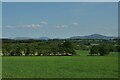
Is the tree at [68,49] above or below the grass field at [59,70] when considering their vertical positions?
above

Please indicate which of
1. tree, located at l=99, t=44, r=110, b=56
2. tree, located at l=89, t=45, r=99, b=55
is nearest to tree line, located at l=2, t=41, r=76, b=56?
tree, located at l=89, t=45, r=99, b=55

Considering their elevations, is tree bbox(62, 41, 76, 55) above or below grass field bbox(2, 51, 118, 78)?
above

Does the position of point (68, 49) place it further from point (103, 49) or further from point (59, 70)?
point (59, 70)

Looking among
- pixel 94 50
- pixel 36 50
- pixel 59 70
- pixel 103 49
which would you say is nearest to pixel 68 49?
pixel 94 50

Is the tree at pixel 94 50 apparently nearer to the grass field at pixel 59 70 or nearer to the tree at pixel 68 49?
the tree at pixel 68 49

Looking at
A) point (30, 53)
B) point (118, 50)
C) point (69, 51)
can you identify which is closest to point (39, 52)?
point (30, 53)

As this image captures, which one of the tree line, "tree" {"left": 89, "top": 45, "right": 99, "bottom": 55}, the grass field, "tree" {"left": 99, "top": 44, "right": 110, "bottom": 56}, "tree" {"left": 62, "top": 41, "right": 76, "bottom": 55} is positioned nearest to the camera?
the grass field

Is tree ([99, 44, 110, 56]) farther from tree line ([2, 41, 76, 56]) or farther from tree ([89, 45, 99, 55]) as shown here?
tree line ([2, 41, 76, 56])

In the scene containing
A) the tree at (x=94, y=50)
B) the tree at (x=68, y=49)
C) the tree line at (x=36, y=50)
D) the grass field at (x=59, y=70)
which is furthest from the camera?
the tree at (x=68, y=49)

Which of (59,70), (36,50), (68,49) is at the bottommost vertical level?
(59,70)

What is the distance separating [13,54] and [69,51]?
1608 centimetres

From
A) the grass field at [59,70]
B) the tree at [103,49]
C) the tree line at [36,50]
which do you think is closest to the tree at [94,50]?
the tree at [103,49]

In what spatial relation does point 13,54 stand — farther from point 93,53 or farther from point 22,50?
point 93,53

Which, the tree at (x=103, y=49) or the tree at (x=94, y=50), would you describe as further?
the tree at (x=94, y=50)
